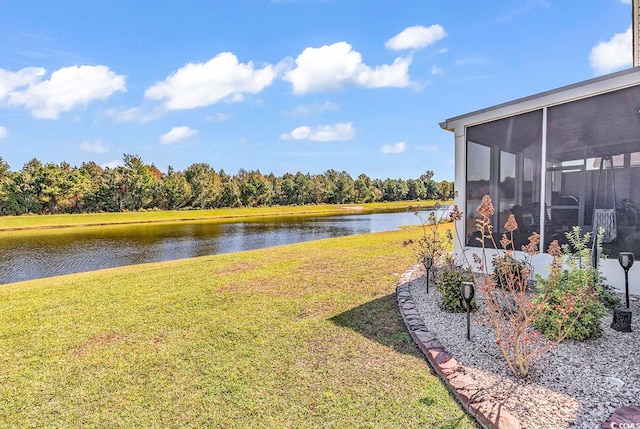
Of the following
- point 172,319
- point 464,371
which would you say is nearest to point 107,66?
point 172,319

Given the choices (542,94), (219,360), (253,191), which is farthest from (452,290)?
(253,191)

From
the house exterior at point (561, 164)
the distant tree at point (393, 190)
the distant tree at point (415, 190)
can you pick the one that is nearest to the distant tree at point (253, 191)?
the distant tree at point (393, 190)

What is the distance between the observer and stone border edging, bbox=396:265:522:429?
172 cm

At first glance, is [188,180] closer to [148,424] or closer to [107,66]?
[107,66]

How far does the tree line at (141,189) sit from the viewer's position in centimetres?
2983

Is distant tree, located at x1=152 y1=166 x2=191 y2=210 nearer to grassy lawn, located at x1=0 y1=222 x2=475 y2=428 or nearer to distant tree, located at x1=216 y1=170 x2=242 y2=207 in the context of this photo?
distant tree, located at x1=216 y1=170 x2=242 y2=207

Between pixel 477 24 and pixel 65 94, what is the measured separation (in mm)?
16723

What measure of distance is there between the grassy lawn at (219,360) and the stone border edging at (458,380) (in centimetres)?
7

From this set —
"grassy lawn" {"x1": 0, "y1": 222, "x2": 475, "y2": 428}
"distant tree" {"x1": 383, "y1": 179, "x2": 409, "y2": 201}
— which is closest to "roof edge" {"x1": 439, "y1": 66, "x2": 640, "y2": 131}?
"grassy lawn" {"x1": 0, "y1": 222, "x2": 475, "y2": 428}

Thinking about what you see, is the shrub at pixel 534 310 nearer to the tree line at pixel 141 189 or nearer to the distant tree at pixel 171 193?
Answer: the tree line at pixel 141 189

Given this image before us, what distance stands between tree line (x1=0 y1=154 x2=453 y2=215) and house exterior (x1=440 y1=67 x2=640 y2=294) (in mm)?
26582

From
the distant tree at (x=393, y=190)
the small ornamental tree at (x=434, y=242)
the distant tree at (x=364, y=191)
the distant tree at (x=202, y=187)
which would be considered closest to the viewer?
the small ornamental tree at (x=434, y=242)

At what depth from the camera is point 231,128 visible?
2881cm

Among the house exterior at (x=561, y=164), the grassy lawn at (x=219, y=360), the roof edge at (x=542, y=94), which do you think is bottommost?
the grassy lawn at (x=219, y=360)
